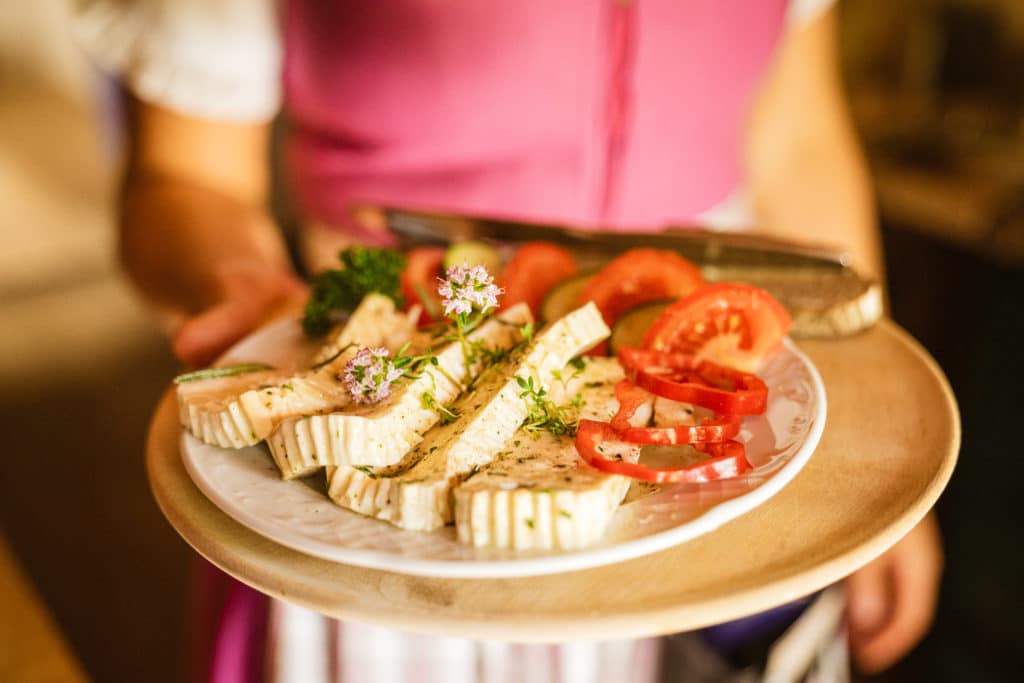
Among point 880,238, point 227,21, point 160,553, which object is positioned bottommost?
point 160,553

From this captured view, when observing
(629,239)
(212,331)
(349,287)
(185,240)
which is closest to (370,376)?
(349,287)

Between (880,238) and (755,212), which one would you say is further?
(880,238)

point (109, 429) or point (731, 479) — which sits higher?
point (731, 479)

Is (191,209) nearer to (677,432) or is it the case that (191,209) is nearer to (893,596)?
(677,432)

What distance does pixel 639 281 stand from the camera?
3.90ft

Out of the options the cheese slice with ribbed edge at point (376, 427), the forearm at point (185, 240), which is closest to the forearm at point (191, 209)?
the forearm at point (185, 240)

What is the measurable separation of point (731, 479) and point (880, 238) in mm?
2750

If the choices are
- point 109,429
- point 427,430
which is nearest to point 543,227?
point 427,430

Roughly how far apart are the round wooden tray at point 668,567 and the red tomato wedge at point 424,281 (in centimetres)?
40

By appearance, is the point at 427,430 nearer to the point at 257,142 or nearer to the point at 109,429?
the point at 257,142

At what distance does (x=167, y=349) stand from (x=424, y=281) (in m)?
4.03

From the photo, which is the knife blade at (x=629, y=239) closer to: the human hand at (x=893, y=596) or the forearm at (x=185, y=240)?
the forearm at (x=185, y=240)

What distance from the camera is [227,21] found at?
171cm

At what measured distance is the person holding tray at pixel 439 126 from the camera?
5.36 ft
